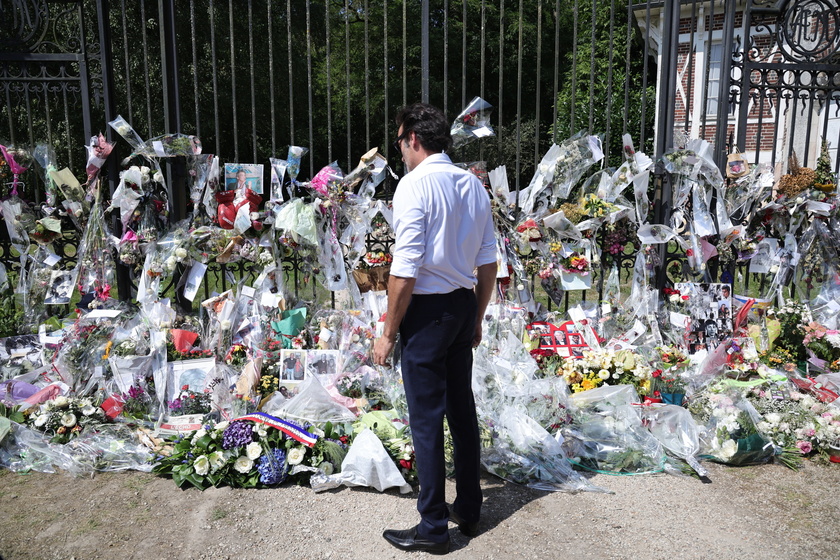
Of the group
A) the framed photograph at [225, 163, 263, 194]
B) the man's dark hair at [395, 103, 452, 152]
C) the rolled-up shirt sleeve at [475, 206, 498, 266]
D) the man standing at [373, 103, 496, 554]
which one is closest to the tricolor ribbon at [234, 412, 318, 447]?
the man standing at [373, 103, 496, 554]

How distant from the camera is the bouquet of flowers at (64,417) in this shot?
3893mm

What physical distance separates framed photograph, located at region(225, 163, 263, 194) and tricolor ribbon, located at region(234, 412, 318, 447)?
5.72ft

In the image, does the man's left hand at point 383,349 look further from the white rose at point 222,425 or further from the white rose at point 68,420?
the white rose at point 68,420

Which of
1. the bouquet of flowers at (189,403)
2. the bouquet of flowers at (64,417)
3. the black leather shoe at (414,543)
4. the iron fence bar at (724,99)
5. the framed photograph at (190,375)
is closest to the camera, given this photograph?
the black leather shoe at (414,543)

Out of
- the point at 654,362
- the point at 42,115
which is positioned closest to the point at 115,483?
the point at 654,362

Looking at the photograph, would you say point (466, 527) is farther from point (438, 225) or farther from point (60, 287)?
point (60, 287)

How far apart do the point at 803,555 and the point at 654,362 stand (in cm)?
165

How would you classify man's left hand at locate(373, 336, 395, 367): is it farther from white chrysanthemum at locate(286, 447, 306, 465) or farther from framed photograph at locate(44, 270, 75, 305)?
framed photograph at locate(44, 270, 75, 305)

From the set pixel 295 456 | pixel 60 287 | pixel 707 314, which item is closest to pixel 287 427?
pixel 295 456

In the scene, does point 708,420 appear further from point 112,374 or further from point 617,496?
point 112,374

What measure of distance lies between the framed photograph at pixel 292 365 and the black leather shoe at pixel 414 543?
1546mm

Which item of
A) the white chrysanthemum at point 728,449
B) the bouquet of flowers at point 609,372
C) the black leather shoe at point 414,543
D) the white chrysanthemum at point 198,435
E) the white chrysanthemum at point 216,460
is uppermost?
the bouquet of flowers at point 609,372

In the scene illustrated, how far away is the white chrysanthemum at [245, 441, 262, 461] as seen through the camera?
353cm

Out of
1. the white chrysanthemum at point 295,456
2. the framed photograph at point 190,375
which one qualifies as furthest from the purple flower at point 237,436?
the framed photograph at point 190,375
